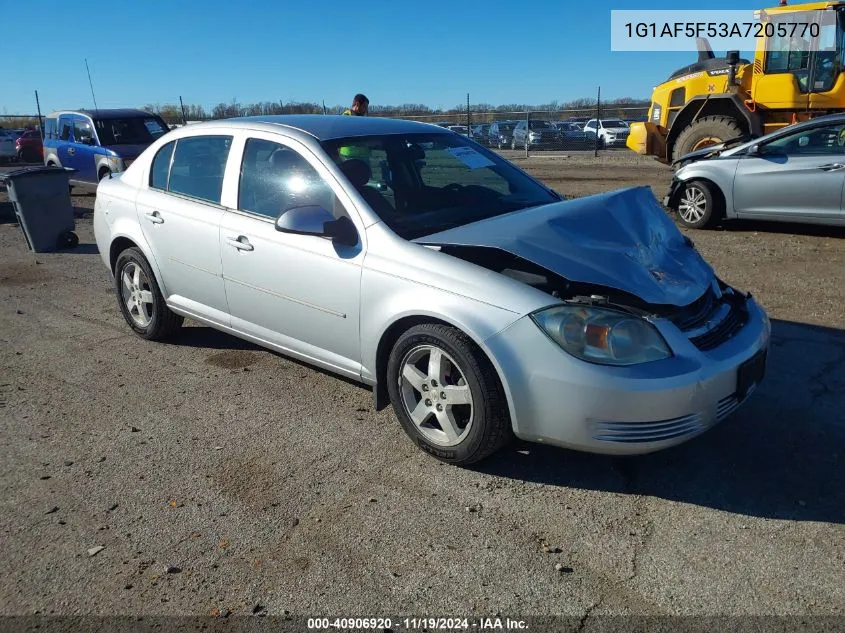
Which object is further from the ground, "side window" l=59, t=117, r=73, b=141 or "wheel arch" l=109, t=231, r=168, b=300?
"side window" l=59, t=117, r=73, b=141

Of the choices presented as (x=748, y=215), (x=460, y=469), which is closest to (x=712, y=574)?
(x=460, y=469)

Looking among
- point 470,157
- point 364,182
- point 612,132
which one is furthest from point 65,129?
point 612,132

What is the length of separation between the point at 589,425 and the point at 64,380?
3.58 meters

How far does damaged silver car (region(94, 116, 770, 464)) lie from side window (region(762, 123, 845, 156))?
5.34 meters

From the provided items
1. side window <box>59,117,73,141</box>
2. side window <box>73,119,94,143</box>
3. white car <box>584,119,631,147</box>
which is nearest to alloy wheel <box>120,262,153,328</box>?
side window <box>73,119,94,143</box>

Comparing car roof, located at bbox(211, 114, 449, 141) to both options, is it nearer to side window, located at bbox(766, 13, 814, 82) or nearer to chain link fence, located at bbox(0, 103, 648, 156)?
side window, located at bbox(766, 13, 814, 82)

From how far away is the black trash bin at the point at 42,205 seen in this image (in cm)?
924

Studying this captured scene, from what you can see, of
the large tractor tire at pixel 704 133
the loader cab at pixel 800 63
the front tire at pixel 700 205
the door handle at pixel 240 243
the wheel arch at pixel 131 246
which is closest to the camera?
the door handle at pixel 240 243

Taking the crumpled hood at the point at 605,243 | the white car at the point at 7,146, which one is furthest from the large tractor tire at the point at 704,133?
the white car at the point at 7,146

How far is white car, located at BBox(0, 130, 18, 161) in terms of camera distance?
28.3 meters

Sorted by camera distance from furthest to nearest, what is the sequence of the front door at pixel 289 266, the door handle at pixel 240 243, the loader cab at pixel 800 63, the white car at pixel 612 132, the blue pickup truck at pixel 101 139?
the white car at pixel 612 132 < the blue pickup truck at pixel 101 139 < the loader cab at pixel 800 63 < the door handle at pixel 240 243 < the front door at pixel 289 266

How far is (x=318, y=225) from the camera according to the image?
3699mm

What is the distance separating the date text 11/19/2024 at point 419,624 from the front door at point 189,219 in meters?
2.56

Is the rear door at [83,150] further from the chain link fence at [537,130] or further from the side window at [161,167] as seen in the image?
the chain link fence at [537,130]
